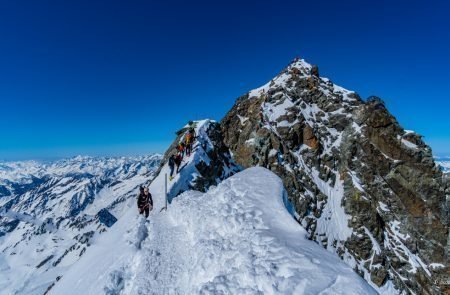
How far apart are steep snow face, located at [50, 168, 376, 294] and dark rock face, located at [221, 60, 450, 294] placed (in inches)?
1805

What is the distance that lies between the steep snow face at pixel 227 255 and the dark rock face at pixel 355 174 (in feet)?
150

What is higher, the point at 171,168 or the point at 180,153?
the point at 180,153

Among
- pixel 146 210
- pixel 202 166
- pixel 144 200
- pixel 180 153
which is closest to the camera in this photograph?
pixel 146 210

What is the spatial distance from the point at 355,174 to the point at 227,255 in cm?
6317

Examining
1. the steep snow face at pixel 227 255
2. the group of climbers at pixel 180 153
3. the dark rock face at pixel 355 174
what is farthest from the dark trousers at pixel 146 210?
the dark rock face at pixel 355 174

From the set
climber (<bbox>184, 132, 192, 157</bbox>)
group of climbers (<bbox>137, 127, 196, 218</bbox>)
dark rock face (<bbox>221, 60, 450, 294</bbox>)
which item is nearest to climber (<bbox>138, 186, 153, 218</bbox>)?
group of climbers (<bbox>137, 127, 196, 218</bbox>)

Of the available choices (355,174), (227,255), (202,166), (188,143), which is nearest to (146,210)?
(227,255)

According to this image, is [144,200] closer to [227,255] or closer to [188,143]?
[227,255]

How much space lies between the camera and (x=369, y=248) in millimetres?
57531

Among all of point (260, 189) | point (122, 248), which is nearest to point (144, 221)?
point (122, 248)

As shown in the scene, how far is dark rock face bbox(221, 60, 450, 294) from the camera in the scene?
5609 cm

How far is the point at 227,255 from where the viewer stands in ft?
35.9

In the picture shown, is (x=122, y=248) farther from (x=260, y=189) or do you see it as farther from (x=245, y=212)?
(x=260, y=189)

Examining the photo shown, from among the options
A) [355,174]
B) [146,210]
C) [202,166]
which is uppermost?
[355,174]
